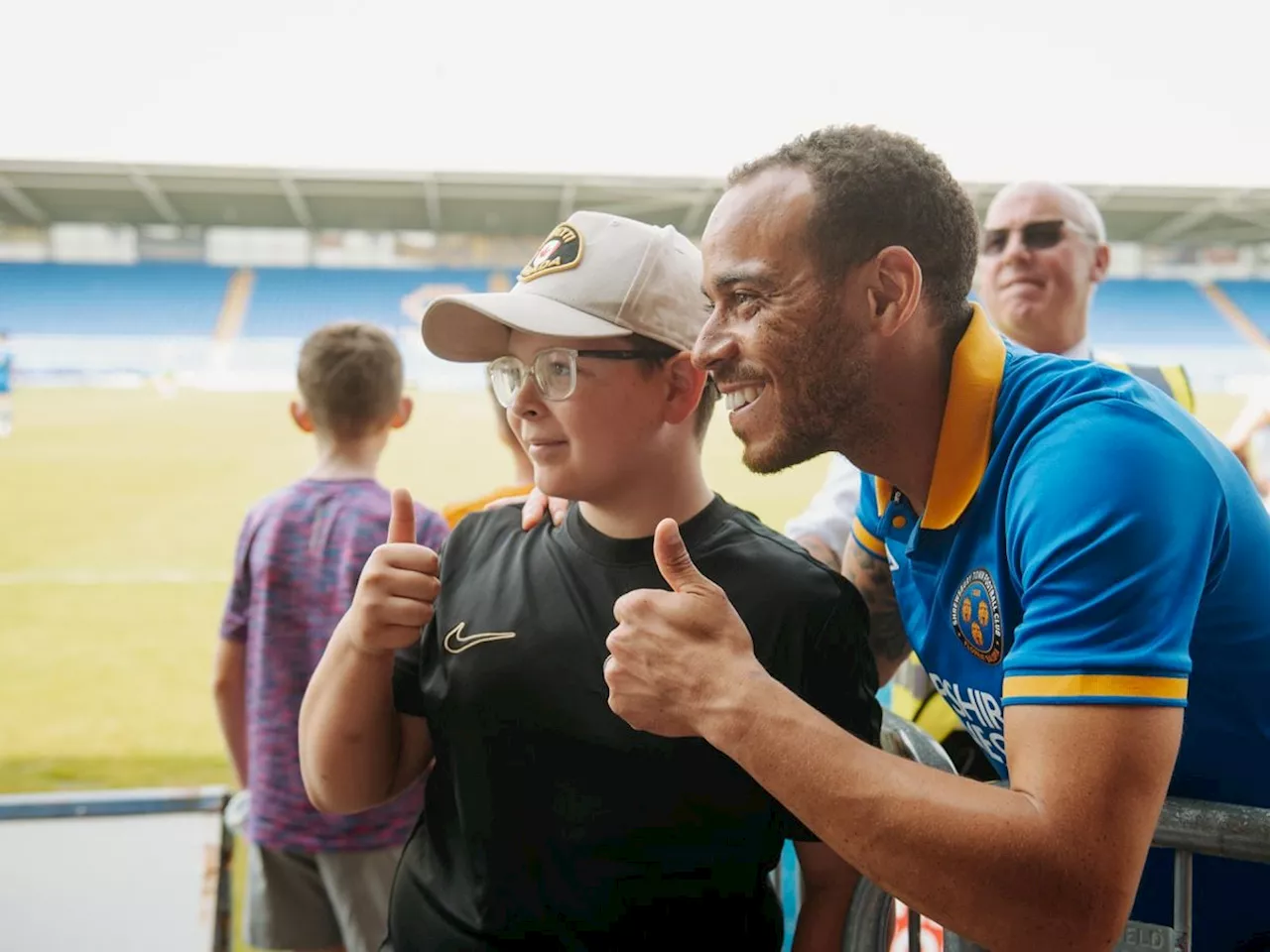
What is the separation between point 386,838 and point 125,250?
2762 cm

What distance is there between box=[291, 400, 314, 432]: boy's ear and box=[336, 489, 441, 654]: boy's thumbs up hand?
135cm

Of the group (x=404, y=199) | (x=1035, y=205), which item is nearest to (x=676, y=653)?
(x=1035, y=205)

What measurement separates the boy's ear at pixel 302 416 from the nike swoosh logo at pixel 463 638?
4.22 feet

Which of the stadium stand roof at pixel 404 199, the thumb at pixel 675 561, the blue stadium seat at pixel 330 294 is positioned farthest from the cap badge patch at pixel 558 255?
the blue stadium seat at pixel 330 294

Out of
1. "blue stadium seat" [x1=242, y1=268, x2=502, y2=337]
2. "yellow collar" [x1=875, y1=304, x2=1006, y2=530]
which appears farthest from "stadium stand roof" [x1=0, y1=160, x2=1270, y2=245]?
"yellow collar" [x1=875, y1=304, x2=1006, y2=530]

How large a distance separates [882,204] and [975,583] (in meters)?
0.48

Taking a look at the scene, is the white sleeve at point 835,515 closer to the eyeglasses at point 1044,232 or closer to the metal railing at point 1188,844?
the eyeglasses at point 1044,232

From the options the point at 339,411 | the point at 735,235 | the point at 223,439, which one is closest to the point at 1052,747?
the point at 735,235

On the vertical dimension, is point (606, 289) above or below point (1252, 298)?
above

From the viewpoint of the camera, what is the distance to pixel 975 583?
1.20 m

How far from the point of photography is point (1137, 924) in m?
1.10

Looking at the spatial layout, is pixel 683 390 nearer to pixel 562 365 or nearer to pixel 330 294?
pixel 562 365

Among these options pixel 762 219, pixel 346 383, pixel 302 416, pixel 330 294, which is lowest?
pixel 330 294

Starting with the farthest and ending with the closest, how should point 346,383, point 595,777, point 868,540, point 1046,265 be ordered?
point 1046,265 < point 346,383 < point 868,540 < point 595,777
